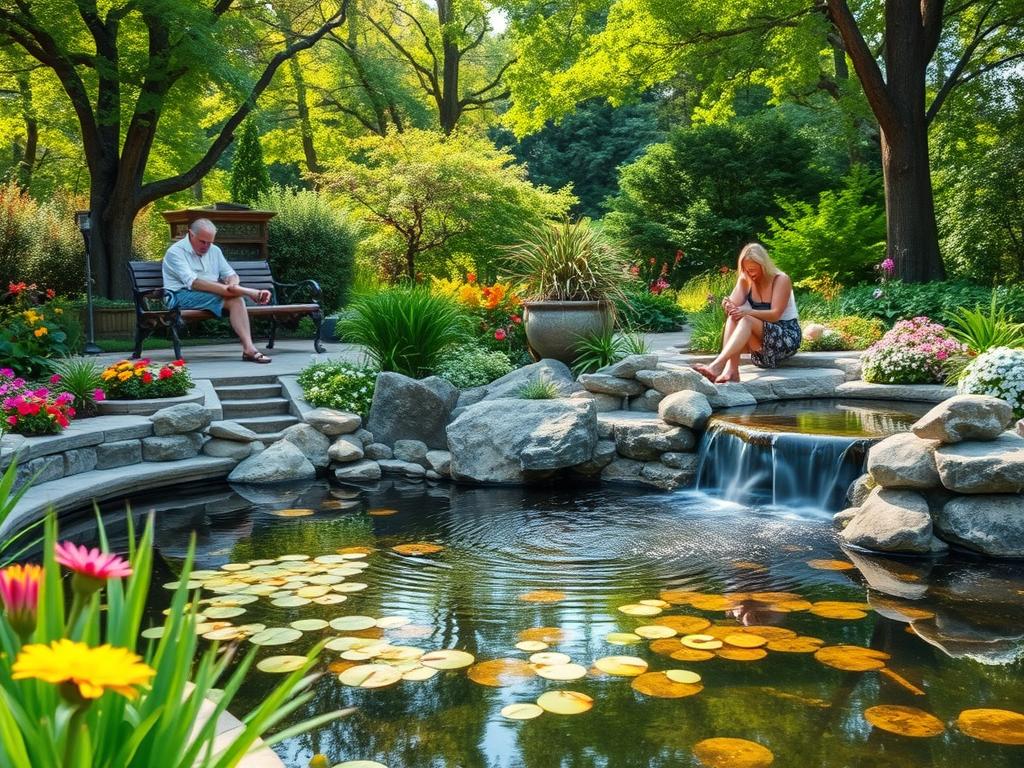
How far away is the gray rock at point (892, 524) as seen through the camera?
17.1 feet

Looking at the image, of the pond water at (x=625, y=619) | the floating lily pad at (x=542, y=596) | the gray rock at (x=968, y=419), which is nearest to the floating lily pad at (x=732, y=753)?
the pond water at (x=625, y=619)

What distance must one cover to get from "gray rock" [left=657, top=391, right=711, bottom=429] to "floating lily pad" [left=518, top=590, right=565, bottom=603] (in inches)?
113

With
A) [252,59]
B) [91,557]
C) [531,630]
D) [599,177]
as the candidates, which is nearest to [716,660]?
[531,630]

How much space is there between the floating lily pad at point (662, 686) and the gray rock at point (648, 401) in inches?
179

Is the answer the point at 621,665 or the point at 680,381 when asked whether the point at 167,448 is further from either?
the point at 621,665

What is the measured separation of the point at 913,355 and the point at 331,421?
4.70 metres

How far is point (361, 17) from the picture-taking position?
26125 mm

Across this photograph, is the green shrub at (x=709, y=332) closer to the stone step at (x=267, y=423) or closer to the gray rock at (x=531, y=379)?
the gray rock at (x=531, y=379)

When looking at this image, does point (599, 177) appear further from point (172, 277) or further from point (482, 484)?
point (482, 484)

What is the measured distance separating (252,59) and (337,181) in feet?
21.0

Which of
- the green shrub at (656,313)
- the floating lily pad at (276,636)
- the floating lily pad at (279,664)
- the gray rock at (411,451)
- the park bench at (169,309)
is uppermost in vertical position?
the park bench at (169,309)

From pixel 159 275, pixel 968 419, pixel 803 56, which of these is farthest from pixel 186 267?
pixel 803 56

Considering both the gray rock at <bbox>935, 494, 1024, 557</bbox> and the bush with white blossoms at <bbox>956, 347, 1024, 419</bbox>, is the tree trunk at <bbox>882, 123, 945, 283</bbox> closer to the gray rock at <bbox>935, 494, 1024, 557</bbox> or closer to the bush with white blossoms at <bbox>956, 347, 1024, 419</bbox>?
the bush with white blossoms at <bbox>956, 347, 1024, 419</bbox>

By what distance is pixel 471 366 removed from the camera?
886cm
